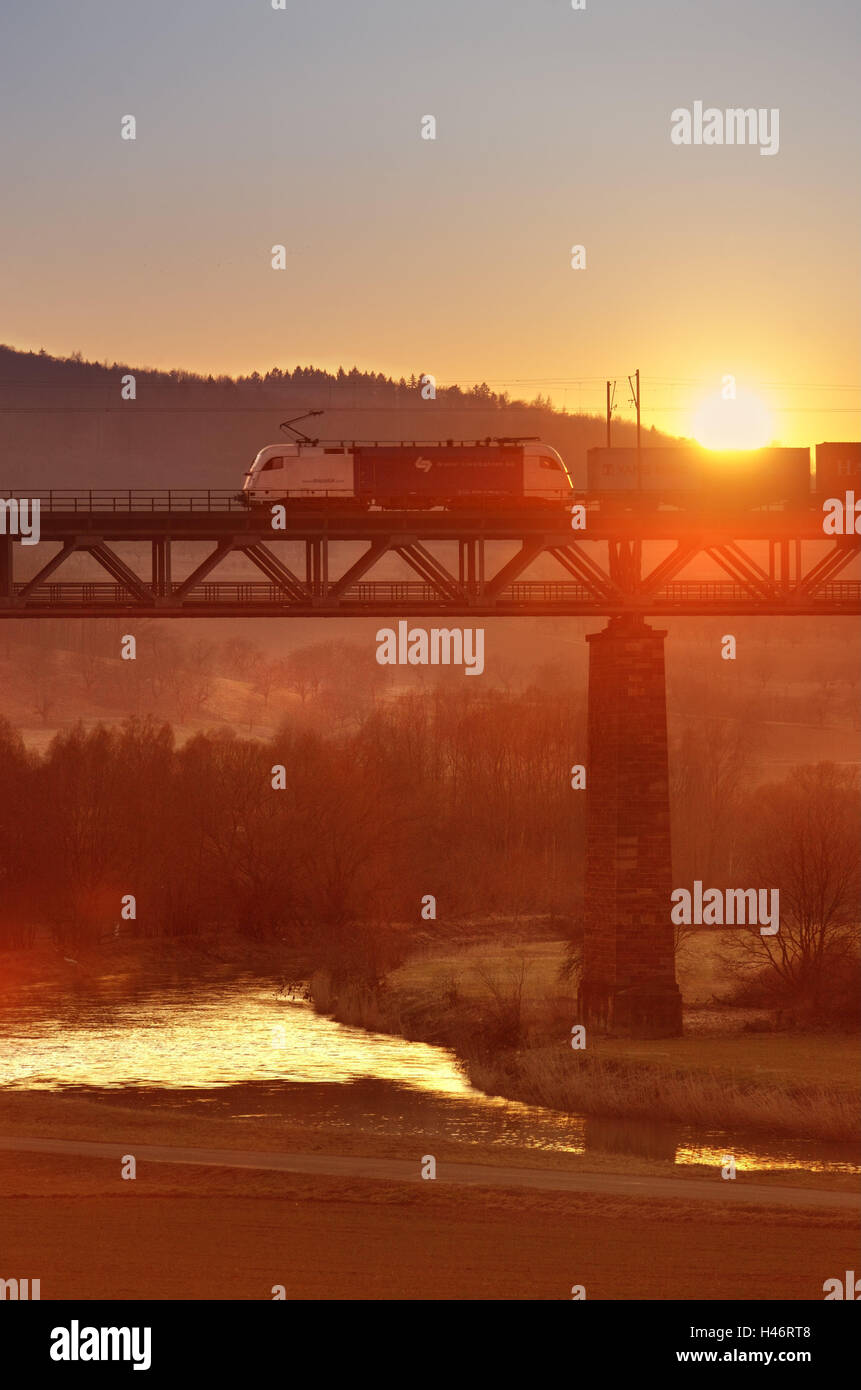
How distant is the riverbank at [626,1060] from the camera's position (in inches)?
1630

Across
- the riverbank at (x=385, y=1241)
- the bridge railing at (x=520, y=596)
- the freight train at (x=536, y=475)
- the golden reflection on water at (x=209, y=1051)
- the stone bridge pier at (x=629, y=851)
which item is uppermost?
the freight train at (x=536, y=475)

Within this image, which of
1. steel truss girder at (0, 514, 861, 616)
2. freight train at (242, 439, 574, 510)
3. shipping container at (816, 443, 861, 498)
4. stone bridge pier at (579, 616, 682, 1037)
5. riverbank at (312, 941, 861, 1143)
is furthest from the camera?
shipping container at (816, 443, 861, 498)

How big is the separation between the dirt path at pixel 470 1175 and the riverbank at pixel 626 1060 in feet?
26.0

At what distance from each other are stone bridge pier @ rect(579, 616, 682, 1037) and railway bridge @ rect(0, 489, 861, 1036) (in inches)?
1.5

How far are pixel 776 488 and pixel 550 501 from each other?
6.84m

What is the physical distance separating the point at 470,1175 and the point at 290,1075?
16.1 metres

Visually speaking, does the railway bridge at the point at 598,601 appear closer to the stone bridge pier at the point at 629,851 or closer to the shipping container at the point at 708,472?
the stone bridge pier at the point at 629,851

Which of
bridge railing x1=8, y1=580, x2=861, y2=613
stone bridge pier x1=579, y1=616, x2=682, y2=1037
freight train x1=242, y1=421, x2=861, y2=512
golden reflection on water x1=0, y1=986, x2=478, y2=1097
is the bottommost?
golden reflection on water x1=0, y1=986, x2=478, y2=1097

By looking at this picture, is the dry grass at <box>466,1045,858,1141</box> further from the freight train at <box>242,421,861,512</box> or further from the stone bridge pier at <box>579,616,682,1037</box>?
the freight train at <box>242,421,861,512</box>

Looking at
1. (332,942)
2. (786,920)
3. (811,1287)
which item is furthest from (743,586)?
(332,942)

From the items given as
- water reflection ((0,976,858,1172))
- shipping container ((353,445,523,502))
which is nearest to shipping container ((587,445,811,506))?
shipping container ((353,445,523,502))

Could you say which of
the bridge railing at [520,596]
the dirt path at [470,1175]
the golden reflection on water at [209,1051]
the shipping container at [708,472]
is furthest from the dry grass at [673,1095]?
the shipping container at [708,472]

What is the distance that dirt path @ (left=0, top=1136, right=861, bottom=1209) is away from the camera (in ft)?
101

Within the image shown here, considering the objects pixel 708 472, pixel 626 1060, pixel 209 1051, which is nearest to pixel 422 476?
pixel 708 472
